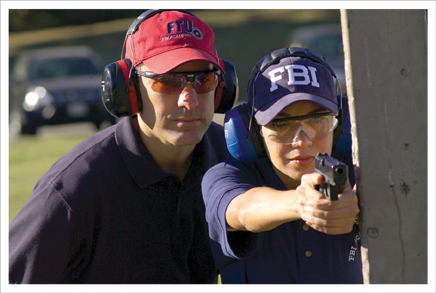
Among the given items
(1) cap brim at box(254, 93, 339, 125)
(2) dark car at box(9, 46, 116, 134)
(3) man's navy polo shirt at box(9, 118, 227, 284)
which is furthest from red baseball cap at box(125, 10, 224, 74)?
(2) dark car at box(9, 46, 116, 134)

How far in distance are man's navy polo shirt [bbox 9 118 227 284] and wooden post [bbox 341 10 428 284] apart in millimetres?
1499

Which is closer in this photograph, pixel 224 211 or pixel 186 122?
pixel 224 211

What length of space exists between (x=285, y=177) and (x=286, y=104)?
1.31ft

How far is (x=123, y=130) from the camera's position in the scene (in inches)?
133

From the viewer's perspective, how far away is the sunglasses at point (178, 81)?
→ 319cm

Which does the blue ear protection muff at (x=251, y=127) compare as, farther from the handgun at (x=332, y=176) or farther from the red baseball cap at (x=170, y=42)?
the handgun at (x=332, y=176)

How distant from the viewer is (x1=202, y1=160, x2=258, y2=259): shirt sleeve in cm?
250

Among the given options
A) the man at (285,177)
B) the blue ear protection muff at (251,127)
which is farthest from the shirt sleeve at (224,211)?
the blue ear protection muff at (251,127)

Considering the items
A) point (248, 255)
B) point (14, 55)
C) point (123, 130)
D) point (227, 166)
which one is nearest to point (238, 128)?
point (227, 166)

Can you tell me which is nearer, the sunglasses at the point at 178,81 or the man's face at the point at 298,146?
the man's face at the point at 298,146

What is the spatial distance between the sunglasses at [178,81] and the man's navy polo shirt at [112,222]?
1.19 feet

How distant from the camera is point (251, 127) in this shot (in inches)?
110

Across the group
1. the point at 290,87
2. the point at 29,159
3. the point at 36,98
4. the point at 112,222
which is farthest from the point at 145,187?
the point at 36,98

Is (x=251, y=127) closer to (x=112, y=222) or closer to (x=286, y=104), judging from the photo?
(x=286, y=104)
